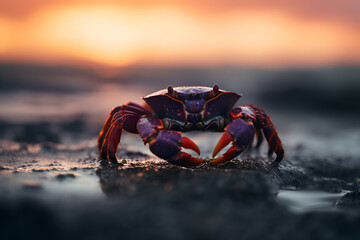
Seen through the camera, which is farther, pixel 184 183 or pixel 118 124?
pixel 118 124

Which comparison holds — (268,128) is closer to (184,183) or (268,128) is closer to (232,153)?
(232,153)

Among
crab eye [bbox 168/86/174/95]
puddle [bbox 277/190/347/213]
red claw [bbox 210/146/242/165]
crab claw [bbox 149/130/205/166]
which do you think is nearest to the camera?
puddle [bbox 277/190/347/213]

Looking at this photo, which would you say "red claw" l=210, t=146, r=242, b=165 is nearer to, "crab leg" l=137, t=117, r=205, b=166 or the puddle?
"crab leg" l=137, t=117, r=205, b=166

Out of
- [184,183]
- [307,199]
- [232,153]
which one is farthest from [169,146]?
[307,199]

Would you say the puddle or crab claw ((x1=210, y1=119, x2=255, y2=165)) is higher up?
crab claw ((x1=210, y1=119, x2=255, y2=165))

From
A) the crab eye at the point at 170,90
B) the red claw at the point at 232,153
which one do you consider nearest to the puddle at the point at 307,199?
the red claw at the point at 232,153

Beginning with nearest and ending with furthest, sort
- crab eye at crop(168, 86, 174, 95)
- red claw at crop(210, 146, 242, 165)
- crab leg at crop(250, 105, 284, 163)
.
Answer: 1. red claw at crop(210, 146, 242, 165)
2. crab eye at crop(168, 86, 174, 95)
3. crab leg at crop(250, 105, 284, 163)

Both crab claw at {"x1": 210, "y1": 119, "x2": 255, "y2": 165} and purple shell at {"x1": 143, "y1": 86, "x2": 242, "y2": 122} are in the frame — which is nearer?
crab claw at {"x1": 210, "y1": 119, "x2": 255, "y2": 165}

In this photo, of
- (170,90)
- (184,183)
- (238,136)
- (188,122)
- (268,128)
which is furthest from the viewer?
(268,128)

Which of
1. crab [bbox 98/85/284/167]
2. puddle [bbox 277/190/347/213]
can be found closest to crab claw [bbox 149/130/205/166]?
crab [bbox 98/85/284/167]

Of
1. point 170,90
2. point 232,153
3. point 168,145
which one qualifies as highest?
point 170,90
